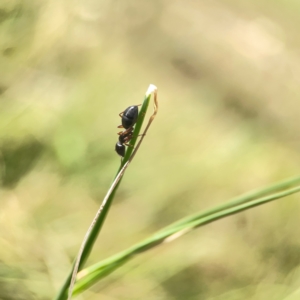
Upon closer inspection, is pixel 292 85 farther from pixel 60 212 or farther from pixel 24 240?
pixel 24 240

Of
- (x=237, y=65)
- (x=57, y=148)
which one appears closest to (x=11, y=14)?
(x=57, y=148)

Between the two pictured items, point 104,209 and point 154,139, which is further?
point 154,139

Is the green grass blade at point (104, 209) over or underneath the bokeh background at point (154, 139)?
underneath

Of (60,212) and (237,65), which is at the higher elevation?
(237,65)

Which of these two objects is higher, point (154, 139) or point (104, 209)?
point (154, 139)

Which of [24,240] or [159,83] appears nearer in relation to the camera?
[24,240]

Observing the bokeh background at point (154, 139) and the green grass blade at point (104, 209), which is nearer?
the green grass blade at point (104, 209)

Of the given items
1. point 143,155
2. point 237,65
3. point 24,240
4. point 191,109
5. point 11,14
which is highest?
point 11,14
